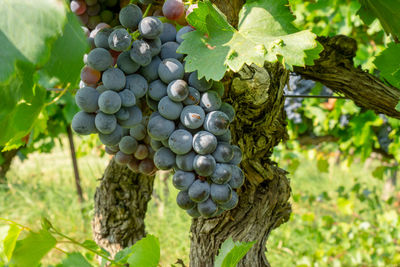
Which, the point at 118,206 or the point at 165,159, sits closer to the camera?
the point at 165,159

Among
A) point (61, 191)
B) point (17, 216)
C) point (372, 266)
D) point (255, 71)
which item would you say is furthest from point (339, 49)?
point (61, 191)

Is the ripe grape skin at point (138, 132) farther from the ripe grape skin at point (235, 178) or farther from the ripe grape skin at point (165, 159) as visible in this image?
the ripe grape skin at point (235, 178)

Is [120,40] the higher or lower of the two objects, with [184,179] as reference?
higher

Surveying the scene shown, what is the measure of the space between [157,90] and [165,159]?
13 cm

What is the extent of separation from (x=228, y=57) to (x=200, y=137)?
0.15 m

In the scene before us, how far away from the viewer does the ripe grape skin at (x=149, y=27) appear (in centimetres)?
69

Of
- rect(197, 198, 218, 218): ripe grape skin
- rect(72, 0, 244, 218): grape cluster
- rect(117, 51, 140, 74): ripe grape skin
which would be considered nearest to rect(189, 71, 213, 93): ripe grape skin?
rect(72, 0, 244, 218): grape cluster

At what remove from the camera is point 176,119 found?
745 millimetres

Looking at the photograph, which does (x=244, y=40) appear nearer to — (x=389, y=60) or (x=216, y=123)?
(x=216, y=123)

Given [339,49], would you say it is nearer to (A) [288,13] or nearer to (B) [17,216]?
(A) [288,13]

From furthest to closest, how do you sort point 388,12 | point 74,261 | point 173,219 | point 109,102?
point 173,219 < point 388,12 < point 74,261 < point 109,102

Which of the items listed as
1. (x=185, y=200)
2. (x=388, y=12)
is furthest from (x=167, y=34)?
(x=388, y=12)

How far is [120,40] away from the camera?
0.68 meters

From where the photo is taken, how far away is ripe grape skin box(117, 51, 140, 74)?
0.72m
